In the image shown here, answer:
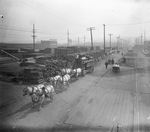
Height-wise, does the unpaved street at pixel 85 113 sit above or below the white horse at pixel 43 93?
below

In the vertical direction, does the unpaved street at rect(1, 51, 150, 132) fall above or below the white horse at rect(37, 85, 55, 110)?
below

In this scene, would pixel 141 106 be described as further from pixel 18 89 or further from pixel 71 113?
pixel 18 89

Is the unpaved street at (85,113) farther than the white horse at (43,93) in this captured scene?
No

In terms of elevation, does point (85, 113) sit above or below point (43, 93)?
below

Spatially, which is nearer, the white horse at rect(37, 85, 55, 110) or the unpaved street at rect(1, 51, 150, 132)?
the unpaved street at rect(1, 51, 150, 132)

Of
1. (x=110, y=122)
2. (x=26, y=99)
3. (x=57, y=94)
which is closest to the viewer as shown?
(x=110, y=122)

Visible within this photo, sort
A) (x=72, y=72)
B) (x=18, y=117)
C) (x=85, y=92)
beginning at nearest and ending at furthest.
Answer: (x=18, y=117) → (x=85, y=92) → (x=72, y=72)

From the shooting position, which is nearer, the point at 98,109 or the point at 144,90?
the point at 98,109

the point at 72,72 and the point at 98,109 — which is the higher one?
the point at 72,72

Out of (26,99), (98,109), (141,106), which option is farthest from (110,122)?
(26,99)

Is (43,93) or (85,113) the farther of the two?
(43,93)
